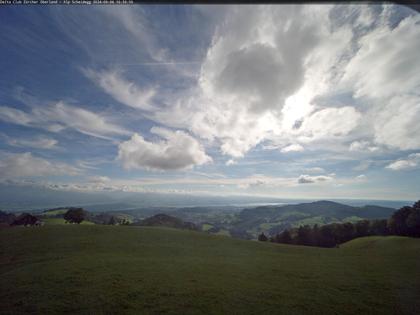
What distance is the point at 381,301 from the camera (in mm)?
11562

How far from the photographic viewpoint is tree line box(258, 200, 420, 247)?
5093 cm

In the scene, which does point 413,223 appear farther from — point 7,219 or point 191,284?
point 7,219

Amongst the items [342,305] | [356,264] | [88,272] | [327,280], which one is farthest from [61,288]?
[356,264]

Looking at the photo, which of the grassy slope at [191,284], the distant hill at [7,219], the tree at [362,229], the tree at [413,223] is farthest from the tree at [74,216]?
the tree at [413,223]

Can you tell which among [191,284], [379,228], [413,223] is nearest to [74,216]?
[191,284]

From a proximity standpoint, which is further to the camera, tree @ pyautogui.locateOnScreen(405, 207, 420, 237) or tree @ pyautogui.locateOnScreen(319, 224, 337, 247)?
tree @ pyautogui.locateOnScreen(319, 224, 337, 247)

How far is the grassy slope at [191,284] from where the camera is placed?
9.95 m

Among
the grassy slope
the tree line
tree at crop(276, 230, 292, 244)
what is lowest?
tree at crop(276, 230, 292, 244)

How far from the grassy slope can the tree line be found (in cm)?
3678

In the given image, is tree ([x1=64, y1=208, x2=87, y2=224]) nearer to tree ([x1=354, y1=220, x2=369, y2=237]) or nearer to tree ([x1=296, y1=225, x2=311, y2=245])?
tree ([x1=296, y1=225, x2=311, y2=245])

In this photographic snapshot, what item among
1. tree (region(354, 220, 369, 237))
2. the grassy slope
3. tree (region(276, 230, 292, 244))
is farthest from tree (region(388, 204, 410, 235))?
the grassy slope

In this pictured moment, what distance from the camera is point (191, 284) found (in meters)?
12.5

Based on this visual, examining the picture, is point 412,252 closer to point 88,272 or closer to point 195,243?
point 195,243

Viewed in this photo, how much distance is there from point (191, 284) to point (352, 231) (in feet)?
208
